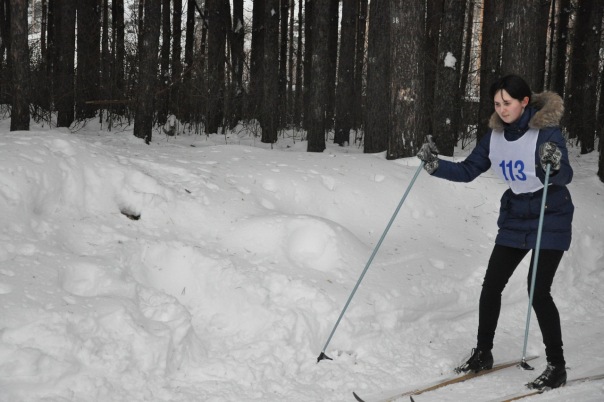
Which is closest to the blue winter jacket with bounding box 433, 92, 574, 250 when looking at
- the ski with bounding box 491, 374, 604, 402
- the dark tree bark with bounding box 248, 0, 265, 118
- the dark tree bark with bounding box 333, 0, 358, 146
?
the ski with bounding box 491, 374, 604, 402

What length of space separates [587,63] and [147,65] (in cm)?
1072

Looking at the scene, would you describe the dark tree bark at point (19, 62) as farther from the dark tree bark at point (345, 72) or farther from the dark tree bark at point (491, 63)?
the dark tree bark at point (491, 63)

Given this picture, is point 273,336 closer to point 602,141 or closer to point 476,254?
point 476,254

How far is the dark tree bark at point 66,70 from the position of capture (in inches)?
480

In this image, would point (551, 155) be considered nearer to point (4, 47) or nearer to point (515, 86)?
point (515, 86)

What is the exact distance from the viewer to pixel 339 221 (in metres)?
6.36

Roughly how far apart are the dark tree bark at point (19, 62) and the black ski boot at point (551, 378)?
27.4 feet

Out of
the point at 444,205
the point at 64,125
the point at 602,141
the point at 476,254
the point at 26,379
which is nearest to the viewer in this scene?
the point at 26,379

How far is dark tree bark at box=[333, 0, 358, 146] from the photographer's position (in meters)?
14.2

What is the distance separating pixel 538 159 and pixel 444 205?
349 centimetres

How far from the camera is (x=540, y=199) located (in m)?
3.78

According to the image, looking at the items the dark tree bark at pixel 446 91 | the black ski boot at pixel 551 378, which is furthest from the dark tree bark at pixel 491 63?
the black ski boot at pixel 551 378

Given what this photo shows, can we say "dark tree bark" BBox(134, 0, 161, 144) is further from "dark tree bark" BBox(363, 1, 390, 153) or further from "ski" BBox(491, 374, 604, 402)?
"ski" BBox(491, 374, 604, 402)

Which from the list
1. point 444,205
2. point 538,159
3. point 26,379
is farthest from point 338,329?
point 444,205
